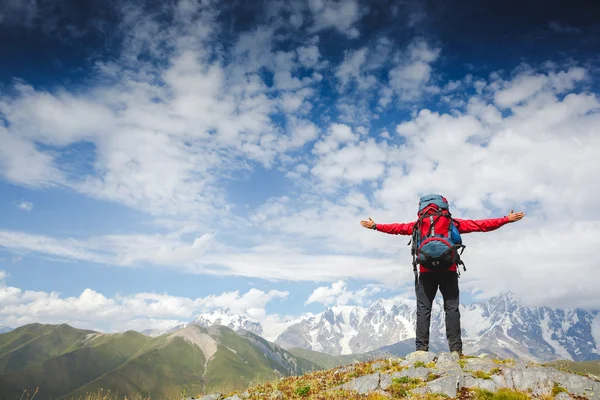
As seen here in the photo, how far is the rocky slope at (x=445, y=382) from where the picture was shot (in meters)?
8.73

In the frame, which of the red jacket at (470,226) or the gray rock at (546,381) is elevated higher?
the red jacket at (470,226)

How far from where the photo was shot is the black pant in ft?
37.4

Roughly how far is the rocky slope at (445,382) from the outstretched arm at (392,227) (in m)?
3.71

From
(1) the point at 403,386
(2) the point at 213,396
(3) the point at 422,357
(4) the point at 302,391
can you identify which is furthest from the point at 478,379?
(2) the point at 213,396

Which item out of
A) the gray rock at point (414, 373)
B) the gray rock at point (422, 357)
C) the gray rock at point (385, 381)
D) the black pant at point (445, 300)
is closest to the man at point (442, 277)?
the black pant at point (445, 300)

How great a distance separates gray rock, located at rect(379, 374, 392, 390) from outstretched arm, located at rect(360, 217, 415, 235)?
14.0ft

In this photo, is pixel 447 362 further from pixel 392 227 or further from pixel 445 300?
pixel 392 227

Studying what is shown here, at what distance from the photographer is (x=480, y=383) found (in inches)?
369

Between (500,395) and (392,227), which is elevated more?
(392,227)

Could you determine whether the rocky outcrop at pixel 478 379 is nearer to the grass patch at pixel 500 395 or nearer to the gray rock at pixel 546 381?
the gray rock at pixel 546 381

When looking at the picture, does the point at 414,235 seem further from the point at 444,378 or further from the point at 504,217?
the point at 444,378

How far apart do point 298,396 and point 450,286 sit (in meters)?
5.37

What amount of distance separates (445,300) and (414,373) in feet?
7.89

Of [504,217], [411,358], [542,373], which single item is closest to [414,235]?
[504,217]
